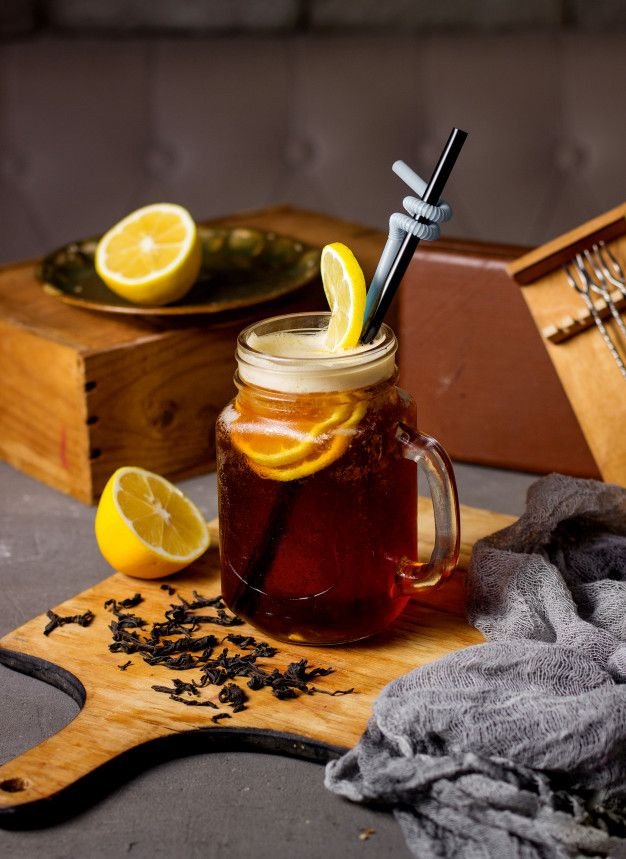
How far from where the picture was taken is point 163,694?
0.84 m

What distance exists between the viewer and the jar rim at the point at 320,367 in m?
0.83

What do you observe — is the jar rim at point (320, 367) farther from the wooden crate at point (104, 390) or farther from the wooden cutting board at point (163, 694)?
the wooden crate at point (104, 390)

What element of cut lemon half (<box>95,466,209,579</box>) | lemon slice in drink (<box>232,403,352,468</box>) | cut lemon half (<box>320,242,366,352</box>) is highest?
cut lemon half (<box>320,242,366,352</box>)

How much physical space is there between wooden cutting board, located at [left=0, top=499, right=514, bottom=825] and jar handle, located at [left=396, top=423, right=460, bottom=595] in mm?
52

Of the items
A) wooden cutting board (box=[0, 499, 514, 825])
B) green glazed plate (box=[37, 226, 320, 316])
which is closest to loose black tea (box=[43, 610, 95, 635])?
wooden cutting board (box=[0, 499, 514, 825])

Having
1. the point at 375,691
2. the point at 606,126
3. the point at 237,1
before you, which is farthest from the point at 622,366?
the point at 237,1

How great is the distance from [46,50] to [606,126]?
89 cm

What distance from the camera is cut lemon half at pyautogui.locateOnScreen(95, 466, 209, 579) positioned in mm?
980

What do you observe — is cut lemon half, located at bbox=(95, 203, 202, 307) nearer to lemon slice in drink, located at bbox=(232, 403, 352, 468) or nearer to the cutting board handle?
lemon slice in drink, located at bbox=(232, 403, 352, 468)

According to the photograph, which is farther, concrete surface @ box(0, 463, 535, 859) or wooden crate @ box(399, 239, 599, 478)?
wooden crate @ box(399, 239, 599, 478)

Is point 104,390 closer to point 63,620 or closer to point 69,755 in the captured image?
point 63,620

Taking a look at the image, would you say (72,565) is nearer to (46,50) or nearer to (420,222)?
(420,222)

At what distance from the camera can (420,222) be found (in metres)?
0.85

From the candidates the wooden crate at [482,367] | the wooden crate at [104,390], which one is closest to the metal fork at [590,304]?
the wooden crate at [482,367]
